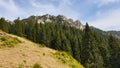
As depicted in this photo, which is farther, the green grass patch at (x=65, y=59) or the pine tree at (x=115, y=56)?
the pine tree at (x=115, y=56)

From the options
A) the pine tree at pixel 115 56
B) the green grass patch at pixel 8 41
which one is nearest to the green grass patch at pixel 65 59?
the green grass patch at pixel 8 41

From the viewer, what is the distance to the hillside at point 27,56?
2131cm

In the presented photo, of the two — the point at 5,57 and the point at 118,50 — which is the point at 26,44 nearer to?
the point at 5,57

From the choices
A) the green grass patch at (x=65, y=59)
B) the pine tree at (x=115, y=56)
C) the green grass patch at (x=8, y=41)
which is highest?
the green grass patch at (x=8, y=41)

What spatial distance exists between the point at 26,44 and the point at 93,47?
54879 mm

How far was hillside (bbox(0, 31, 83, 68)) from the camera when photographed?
2131 cm

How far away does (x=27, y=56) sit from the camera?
74.9ft

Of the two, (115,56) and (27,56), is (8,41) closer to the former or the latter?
(27,56)

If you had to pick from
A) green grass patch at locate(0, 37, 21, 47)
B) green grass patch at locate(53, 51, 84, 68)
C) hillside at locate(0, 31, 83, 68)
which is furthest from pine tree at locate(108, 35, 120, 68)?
green grass patch at locate(0, 37, 21, 47)

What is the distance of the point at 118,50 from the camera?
8475 centimetres

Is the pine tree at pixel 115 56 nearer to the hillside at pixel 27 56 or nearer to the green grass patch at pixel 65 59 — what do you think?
the green grass patch at pixel 65 59

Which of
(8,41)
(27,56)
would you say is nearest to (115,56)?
(8,41)

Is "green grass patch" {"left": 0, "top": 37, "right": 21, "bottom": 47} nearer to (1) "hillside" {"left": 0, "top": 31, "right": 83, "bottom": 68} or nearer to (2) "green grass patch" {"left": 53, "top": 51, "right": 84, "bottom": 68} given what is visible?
(1) "hillside" {"left": 0, "top": 31, "right": 83, "bottom": 68}

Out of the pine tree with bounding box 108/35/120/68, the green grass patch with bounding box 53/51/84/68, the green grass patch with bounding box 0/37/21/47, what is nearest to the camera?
the green grass patch with bounding box 0/37/21/47
